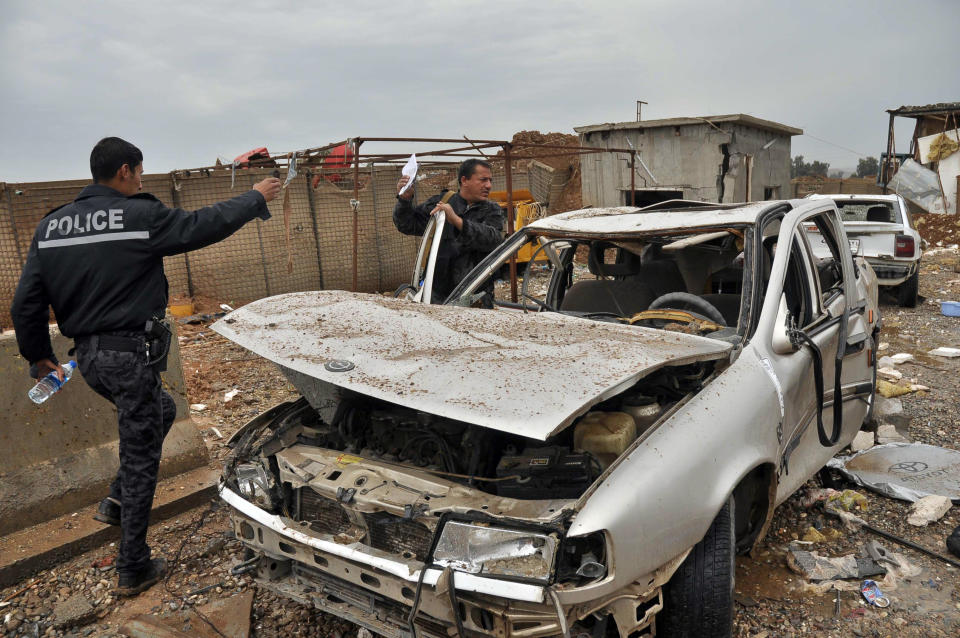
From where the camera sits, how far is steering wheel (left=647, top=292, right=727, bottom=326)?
3038mm

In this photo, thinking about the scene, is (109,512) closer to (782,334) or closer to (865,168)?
(782,334)

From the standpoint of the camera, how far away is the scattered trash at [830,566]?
293cm

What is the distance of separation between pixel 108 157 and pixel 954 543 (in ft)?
13.6

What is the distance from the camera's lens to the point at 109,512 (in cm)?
319

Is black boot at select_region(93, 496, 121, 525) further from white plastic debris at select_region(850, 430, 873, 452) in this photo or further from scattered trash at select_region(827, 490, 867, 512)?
white plastic debris at select_region(850, 430, 873, 452)

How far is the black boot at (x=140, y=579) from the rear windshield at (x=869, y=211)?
31.4 feet

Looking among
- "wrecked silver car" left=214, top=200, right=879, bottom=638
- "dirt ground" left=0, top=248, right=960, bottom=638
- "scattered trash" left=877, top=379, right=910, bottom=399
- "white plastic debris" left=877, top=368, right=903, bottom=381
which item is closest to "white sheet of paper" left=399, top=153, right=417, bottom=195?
"wrecked silver car" left=214, top=200, right=879, bottom=638

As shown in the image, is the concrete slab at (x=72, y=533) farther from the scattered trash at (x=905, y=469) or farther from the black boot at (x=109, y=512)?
the scattered trash at (x=905, y=469)

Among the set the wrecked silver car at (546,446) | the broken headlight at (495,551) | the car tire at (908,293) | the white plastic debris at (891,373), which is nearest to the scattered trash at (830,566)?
the wrecked silver car at (546,446)

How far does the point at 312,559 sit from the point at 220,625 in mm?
825

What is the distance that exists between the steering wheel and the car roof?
32cm

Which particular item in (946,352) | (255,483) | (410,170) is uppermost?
(410,170)

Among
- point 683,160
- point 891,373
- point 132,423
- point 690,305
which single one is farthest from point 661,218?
point 683,160

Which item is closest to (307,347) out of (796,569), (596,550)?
(596,550)
